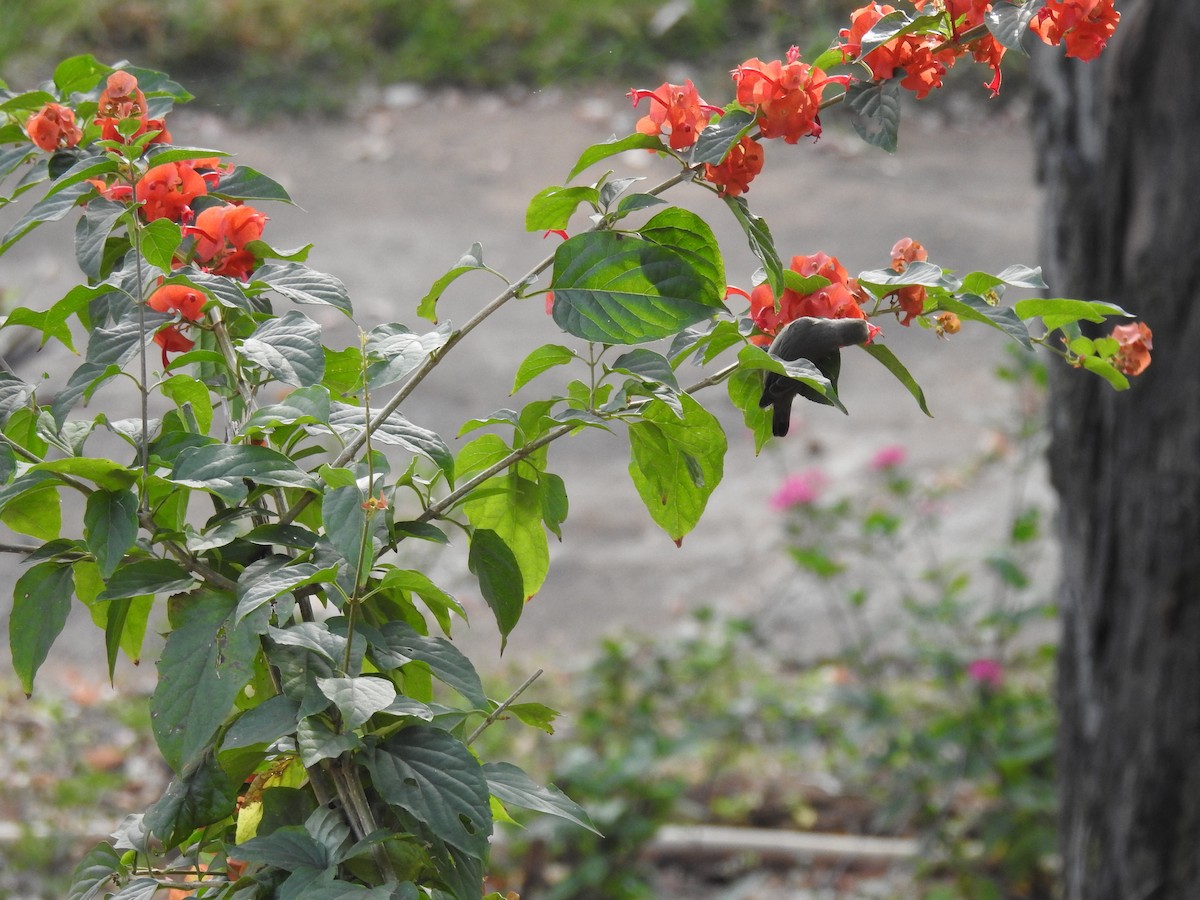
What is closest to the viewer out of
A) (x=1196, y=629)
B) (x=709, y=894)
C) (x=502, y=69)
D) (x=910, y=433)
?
(x=1196, y=629)

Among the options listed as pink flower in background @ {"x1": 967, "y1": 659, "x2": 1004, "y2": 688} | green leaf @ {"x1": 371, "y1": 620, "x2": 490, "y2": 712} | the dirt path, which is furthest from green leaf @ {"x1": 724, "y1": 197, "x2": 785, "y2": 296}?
the dirt path

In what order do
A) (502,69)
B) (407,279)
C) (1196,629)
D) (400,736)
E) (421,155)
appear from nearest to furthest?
(400,736) < (1196,629) < (407,279) < (421,155) < (502,69)

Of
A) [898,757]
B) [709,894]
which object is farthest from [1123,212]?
[709,894]

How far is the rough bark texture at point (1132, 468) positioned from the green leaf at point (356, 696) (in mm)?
1234

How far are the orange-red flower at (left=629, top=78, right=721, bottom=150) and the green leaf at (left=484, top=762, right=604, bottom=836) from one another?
0.30m

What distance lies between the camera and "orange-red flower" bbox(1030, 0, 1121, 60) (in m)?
0.58

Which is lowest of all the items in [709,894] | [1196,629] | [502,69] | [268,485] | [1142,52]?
[709,894]

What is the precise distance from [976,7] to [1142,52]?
1102 millimetres

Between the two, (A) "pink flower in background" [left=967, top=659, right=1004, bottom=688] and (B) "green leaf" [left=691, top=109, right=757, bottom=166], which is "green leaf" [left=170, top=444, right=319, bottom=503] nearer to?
(B) "green leaf" [left=691, top=109, right=757, bottom=166]

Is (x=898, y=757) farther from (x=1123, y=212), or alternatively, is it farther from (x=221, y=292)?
(x=221, y=292)

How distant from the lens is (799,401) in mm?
3779

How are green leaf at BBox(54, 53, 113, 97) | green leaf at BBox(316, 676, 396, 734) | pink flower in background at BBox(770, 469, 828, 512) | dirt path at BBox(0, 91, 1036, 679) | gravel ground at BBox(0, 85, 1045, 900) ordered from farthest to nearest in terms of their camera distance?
dirt path at BBox(0, 91, 1036, 679)
gravel ground at BBox(0, 85, 1045, 900)
pink flower in background at BBox(770, 469, 828, 512)
green leaf at BBox(54, 53, 113, 97)
green leaf at BBox(316, 676, 396, 734)

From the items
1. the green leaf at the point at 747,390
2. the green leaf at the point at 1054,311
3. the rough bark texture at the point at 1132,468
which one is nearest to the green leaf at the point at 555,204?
the green leaf at the point at 747,390

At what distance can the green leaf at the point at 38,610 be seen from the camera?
554 millimetres
